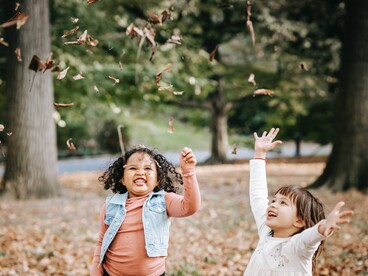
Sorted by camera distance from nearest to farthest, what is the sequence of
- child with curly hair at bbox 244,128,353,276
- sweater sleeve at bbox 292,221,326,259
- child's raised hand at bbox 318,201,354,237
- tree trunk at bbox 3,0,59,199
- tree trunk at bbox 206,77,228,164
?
child's raised hand at bbox 318,201,354,237
sweater sleeve at bbox 292,221,326,259
child with curly hair at bbox 244,128,353,276
tree trunk at bbox 3,0,59,199
tree trunk at bbox 206,77,228,164

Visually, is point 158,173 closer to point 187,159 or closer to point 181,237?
point 187,159

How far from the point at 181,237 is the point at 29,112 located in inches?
165

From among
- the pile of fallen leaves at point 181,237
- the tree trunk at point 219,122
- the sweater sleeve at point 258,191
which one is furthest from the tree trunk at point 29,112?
the tree trunk at point 219,122

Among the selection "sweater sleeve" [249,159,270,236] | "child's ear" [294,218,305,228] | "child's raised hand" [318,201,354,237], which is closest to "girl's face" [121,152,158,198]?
"sweater sleeve" [249,159,270,236]

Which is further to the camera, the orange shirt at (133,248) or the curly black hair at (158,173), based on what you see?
the curly black hair at (158,173)

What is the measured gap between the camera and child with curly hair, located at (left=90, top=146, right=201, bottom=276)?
2.80 meters

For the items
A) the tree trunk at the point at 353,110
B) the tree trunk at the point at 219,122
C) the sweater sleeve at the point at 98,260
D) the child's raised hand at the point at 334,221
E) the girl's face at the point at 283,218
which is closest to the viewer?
the child's raised hand at the point at 334,221

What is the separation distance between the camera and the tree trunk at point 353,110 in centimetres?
930

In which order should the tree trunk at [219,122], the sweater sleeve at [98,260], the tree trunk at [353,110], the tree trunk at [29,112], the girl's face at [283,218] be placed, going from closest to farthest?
1. the girl's face at [283,218]
2. the sweater sleeve at [98,260]
3. the tree trunk at [29,112]
4. the tree trunk at [353,110]
5. the tree trunk at [219,122]

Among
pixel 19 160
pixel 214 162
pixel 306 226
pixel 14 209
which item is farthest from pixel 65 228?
pixel 214 162

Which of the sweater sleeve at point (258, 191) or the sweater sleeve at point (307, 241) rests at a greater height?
the sweater sleeve at point (258, 191)

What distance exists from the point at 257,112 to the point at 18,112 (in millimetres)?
15000

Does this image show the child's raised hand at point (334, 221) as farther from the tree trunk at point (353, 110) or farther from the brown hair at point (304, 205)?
the tree trunk at point (353, 110)

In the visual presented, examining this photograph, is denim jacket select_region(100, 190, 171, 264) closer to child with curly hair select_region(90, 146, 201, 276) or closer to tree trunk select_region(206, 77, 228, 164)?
child with curly hair select_region(90, 146, 201, 276)
